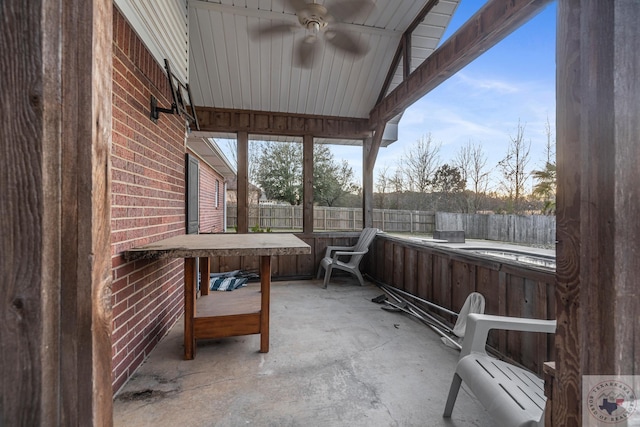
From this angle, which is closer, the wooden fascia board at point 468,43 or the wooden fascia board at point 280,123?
the wooden fascia board at point 468,43

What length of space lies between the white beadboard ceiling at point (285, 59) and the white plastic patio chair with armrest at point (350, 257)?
222 centimetres

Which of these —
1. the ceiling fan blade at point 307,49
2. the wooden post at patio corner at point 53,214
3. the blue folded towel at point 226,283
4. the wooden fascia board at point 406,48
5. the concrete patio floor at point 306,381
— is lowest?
the concrete patio floor at point 306,381

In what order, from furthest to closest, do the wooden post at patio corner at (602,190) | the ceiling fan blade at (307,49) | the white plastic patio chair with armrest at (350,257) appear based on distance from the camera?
the white plastic patio chair with armrest at (350,257)
the ceiling fan blade at (307,49)
the wooden post at patio corner at (602,190)

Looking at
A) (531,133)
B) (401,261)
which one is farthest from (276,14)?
(531,133)

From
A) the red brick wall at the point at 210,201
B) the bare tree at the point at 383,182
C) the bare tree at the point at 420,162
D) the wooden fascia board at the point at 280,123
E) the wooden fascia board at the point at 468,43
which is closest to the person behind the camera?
the wooden fascia board at the point at 468,43

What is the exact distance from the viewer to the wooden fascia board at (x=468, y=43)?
7.34ft

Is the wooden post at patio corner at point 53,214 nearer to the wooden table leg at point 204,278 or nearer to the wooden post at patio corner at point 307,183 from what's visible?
the wooden table leg at point 204,278

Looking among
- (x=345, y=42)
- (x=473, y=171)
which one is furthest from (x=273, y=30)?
(x=473, y=171)

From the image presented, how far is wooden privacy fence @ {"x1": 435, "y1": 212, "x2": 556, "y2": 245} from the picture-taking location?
3752 mm

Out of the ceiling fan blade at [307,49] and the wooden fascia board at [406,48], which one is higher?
the wooden fascia board at [406,48]

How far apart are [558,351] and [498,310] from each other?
1748mm

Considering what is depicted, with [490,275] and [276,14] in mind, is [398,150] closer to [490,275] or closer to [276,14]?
[276,14]

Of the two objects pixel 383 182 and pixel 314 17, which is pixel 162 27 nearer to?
pixel 314 17


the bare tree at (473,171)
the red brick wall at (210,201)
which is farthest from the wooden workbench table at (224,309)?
the bare tree at (473,171)
